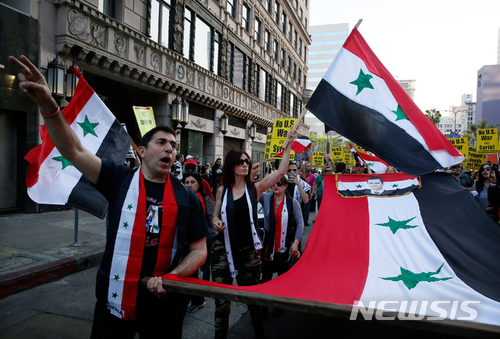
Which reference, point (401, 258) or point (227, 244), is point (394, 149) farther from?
point (227, 244)

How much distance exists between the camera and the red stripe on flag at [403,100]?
12.7 ft

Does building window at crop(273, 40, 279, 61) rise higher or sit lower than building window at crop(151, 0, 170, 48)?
higher

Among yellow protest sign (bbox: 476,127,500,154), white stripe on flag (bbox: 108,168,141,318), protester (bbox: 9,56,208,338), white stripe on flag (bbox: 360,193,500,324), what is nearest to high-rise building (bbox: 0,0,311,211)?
protester (bbox: 9,56,208,338)

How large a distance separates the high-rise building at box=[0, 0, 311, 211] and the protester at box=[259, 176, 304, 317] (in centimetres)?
791

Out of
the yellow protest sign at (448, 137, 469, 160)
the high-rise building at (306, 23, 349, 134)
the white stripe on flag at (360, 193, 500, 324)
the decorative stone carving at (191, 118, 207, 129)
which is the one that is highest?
the high-rise building at (306, 23, 349, 134)

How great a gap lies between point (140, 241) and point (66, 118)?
2.88m

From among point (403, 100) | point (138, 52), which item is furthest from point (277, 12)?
point (403, 100)

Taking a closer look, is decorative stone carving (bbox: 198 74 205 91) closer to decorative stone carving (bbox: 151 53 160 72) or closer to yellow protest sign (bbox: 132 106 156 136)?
decorative stone carving (bbox: 151 53 160 72)

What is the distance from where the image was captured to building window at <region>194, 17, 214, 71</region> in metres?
16.9

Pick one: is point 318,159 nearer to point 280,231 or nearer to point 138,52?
point 138,52

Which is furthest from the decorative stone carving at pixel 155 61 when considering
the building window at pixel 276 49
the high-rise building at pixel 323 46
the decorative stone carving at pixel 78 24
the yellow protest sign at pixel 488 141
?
the high-rise building at pixel 323 46

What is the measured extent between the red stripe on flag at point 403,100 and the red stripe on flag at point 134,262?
329cm

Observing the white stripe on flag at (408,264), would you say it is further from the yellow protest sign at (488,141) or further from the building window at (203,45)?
the building window at (203,45)

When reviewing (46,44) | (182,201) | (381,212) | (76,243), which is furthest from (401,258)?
(46,44)
